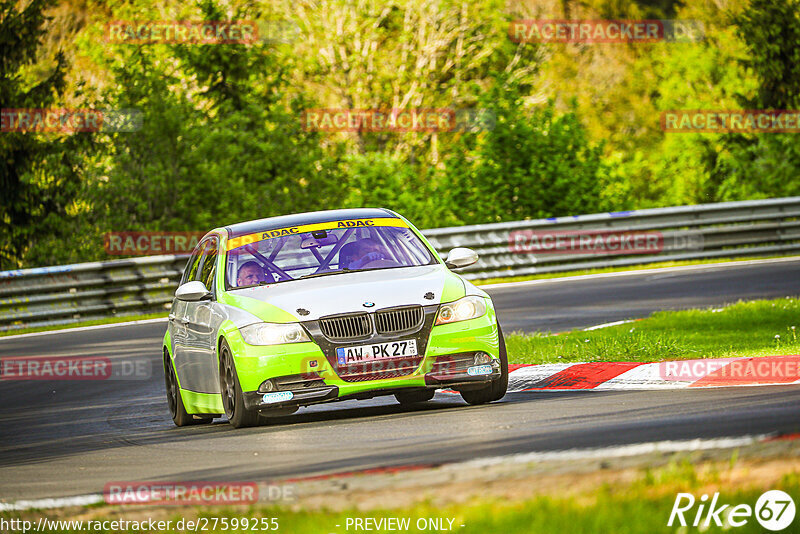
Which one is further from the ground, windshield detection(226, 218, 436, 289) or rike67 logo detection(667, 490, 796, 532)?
rike67 logo detection(667, 490, 796, 532)

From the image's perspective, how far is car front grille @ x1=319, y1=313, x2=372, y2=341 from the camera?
951 cm

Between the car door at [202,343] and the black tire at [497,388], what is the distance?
1933mm

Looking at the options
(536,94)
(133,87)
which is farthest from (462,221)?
(536,94)

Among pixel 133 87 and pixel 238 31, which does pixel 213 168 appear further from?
pixel 238 31

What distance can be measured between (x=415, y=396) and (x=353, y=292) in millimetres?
1261

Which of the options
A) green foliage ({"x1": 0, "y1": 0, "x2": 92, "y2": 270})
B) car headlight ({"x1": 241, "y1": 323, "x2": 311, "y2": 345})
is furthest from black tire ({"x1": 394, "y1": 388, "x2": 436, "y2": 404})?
green foliage ({"x1": 0, "y1": 0, "x2": 92, "y2": 270})

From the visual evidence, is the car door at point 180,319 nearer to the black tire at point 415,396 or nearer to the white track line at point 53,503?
the black tire at point 415,396

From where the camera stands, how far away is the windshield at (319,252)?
10516mm

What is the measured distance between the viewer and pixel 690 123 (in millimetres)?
45031

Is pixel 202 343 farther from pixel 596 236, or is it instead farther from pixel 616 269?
pixel 596 236

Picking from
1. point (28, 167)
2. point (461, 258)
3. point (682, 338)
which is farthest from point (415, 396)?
point (28, 167)

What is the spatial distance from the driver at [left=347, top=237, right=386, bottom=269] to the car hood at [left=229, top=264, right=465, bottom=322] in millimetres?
276

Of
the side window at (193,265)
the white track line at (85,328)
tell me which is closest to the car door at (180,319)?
the side window at (193,265)

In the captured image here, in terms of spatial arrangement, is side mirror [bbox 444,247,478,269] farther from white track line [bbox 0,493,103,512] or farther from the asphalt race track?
white track line [bbox 0,493,103,512]
